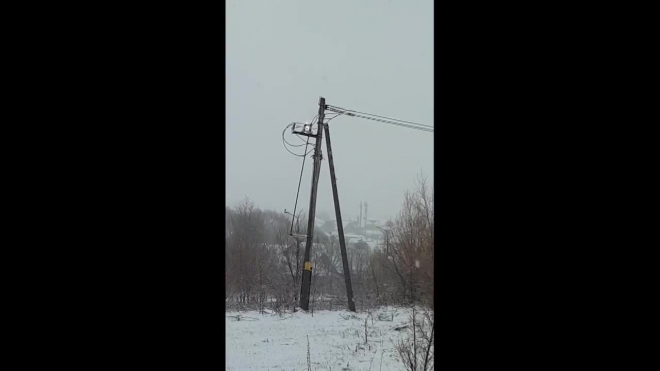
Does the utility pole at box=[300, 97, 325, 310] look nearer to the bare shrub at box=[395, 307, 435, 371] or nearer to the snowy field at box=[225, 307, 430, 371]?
the snowy field at box=[225, 307, 430, 371]

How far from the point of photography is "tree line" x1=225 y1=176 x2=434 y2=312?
7145 mm

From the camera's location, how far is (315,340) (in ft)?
16.2

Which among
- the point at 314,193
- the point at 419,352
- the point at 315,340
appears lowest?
the point at 315,340

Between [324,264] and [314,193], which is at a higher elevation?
[314,193]

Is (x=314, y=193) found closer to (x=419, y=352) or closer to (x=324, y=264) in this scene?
(x=419, y=352)

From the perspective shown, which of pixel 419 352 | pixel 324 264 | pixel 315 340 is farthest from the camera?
pixel 324 264

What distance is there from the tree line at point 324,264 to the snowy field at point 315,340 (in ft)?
1.90

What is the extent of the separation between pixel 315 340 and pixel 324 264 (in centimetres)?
652

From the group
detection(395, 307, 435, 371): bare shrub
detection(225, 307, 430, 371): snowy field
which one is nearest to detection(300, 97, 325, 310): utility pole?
detection(225, 307, 430, 371): snowy field

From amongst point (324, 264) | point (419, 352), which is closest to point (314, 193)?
point (419, 352)

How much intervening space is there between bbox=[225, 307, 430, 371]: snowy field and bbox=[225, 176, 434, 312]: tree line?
0.58 metres
